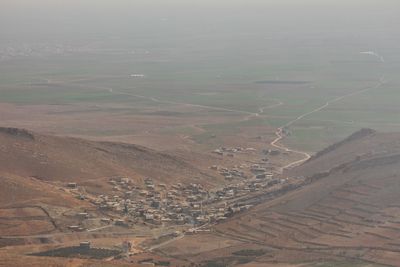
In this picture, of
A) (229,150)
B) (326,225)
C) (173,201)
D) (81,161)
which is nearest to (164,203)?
(173,201)

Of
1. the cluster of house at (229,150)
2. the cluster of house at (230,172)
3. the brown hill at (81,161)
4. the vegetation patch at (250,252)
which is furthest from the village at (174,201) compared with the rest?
the cluster of house at (229,150)

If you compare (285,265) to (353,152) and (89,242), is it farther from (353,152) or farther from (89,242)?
(353,152)

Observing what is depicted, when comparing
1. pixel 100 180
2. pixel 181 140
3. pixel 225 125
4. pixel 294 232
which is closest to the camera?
pixel 294 232

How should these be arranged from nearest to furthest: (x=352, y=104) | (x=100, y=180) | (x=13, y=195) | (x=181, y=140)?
(x=13, y=195), (x=100, y=180), (x=181, y=140), (x=352, y=104)

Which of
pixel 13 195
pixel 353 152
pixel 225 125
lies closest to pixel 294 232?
pixel 13 195

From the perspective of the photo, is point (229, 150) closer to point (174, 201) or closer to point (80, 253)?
point (174, 201)

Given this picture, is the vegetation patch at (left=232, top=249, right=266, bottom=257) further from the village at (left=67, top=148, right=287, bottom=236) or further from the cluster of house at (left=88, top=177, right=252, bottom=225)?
the cluster of house at (left=88, top=177, right=252, bottom=225)
